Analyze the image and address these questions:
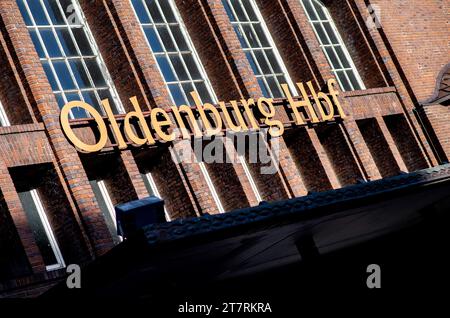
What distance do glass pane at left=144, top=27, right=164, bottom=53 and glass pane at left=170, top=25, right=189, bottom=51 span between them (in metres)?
0.65

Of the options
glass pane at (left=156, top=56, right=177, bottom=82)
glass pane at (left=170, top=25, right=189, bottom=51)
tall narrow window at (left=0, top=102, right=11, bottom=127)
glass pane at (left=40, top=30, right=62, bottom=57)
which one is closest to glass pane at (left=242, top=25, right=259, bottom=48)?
glass pane at (left=170, top=25, right=189, bottom=51)

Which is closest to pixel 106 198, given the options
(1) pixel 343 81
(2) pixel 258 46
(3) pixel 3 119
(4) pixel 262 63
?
(3) pixel 3 119

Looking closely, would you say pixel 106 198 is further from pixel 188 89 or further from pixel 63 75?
pixel 188 89

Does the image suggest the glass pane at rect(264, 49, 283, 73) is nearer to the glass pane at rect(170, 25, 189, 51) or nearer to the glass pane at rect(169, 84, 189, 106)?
the glass pane at rect(170, 25, 189, 51)

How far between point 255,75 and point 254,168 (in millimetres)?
3059

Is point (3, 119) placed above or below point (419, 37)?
above

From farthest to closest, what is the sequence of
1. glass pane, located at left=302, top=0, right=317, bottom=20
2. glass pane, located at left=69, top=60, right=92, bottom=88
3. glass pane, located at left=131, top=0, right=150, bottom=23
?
1. glass pane, located at left=302, top=0, right=317, bottom=20
2. glass pane, located at left=131, top=0, right=150, bottom=23
3. glass pane, located at left=69, top=60, right=92, bottom=88

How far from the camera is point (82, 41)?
16141 millimetres

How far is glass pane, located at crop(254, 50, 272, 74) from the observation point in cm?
1926

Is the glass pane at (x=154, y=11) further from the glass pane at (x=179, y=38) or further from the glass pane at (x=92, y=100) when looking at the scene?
the glass pane at (x=92, y=100)

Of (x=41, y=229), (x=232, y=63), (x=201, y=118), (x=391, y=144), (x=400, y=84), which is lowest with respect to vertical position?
(x=391, y=144)

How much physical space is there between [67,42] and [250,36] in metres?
5.79

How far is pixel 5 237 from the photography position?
12672mm

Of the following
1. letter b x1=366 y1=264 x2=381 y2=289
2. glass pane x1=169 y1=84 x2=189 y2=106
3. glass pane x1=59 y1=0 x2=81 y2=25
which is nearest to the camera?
letter b x1=366 y1=264 x2=381 y2=289
